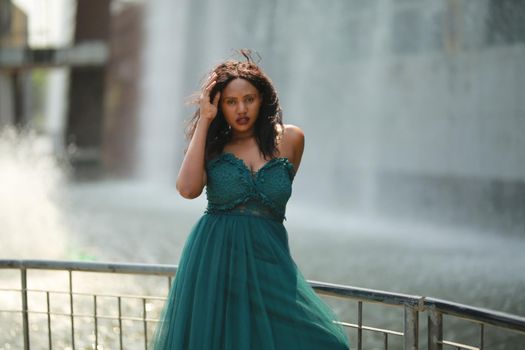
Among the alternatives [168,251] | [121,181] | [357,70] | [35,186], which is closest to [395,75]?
[357,70]

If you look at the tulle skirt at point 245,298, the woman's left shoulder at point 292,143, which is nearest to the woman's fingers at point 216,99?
the woman's left shoulder at point 292,143

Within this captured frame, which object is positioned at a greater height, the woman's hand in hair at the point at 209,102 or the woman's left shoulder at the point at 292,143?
the woman's hand in hair at the point at 209,102

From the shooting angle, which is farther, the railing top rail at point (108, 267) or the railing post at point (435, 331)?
the railing top rail at point (108, 267)

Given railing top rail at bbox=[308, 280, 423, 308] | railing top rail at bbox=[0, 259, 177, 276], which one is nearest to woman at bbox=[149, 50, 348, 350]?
railing top rail at bbox=[308, 280, 423, 308]

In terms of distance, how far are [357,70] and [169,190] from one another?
6.72 m

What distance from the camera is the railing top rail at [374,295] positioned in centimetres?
211

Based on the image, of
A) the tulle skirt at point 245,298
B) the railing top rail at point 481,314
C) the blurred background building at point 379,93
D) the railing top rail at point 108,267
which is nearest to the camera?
the railing top rail at point 481,314

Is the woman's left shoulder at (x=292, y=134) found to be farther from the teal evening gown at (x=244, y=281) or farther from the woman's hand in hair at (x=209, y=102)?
the woman's hand in hair at (x=209, y=102)

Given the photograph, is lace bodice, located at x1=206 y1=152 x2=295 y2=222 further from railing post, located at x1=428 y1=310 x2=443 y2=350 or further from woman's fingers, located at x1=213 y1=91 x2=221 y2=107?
railing post, located at x1=428 y1=310 x2=443 y2=350

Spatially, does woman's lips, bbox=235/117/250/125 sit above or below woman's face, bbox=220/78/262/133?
below

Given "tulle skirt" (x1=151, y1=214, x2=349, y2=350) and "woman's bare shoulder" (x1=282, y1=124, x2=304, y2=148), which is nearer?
"tulle skirt" (x1=151, y1=214, x2=349, y2=350)

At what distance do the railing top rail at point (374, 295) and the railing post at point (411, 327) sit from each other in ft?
0.09

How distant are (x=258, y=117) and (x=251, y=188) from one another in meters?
0.30

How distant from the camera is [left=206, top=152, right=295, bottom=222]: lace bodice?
2414 millimetres
